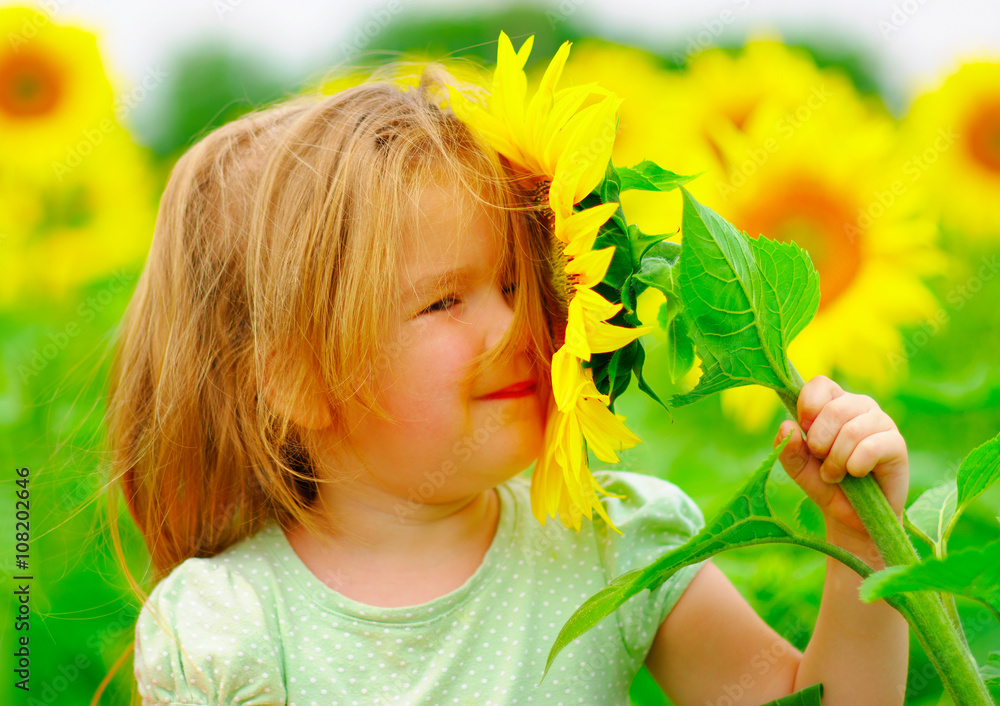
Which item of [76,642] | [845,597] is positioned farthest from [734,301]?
[76,642]

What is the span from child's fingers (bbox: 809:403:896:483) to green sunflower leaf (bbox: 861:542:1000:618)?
134mm

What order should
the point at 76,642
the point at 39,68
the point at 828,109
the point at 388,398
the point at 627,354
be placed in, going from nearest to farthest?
the point at 627,354
the point at 388,398
the point at 76,642
the point at 828,109
the point at 39,68

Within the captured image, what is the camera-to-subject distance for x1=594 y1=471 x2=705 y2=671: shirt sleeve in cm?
85

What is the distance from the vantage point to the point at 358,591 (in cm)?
85

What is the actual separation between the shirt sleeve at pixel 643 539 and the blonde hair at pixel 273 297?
0.19 m

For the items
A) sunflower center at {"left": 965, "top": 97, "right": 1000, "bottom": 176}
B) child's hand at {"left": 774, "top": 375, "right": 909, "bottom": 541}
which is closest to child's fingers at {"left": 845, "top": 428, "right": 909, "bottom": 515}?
child's hand at {"left": 774, "top": 375, "right": 909, "bottom": 541}

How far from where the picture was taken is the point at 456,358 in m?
0.76

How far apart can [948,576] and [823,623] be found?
324mm

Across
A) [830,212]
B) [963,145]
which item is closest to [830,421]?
[830,212]

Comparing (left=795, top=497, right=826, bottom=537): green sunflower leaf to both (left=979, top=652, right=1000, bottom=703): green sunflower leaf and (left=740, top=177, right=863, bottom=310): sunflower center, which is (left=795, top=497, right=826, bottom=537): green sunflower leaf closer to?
(left=979, top=652, right=1000, bottom=703): green sunflower leaf

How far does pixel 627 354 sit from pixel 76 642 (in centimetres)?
85

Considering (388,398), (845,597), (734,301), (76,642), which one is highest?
(734,301)

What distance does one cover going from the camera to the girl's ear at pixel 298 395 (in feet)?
2.69

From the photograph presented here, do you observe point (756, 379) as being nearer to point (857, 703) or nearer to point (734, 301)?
point (734, 301)
